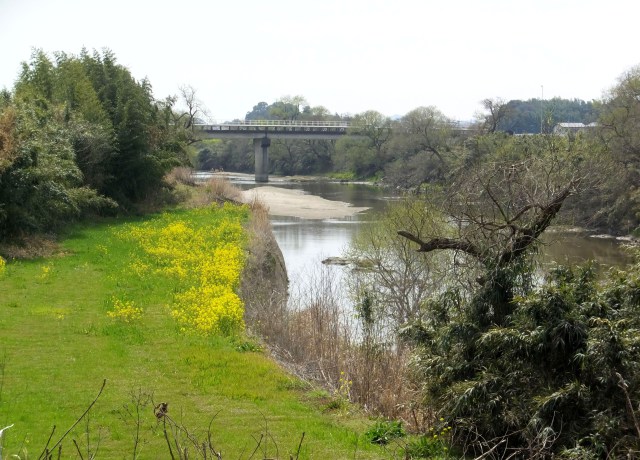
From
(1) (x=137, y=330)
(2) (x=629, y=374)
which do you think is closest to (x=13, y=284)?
(1) (x=137, y=330)

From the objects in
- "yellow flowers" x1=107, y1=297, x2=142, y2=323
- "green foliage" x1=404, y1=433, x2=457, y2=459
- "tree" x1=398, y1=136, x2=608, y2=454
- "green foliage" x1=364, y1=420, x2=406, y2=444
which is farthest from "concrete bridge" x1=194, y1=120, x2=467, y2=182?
"green foliage" x1=404, y1=433, x2=457, y2=459

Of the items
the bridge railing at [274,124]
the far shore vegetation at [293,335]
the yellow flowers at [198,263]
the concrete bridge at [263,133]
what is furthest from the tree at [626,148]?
the bridge railing at [274,124]

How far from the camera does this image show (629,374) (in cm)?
962

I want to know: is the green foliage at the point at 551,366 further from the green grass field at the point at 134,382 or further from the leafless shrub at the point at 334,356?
the green grass field at the point at 134,382

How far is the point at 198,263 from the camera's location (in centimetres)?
2348

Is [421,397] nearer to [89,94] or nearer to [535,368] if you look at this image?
[535,368]

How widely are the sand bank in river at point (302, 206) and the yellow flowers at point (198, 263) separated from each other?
17732mm

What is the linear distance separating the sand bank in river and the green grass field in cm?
3308

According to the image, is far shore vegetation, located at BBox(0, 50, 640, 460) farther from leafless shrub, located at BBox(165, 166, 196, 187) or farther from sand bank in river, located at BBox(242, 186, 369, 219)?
sand bank in river, located at BBox(242, 186, 369, 219)

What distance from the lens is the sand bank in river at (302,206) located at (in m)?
55.4

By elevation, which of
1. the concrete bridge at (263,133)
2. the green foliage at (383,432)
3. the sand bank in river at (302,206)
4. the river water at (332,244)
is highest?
the concrete bridge at (263,133)

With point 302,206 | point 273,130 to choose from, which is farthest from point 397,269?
point 273,130

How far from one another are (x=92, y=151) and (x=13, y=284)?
1494 centimetres

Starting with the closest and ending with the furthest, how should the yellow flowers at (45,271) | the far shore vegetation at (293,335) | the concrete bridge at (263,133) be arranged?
the far shore vegetation at (293,335)
the yellow flowers at (45,271)
the concrete bridge at (263,133)
